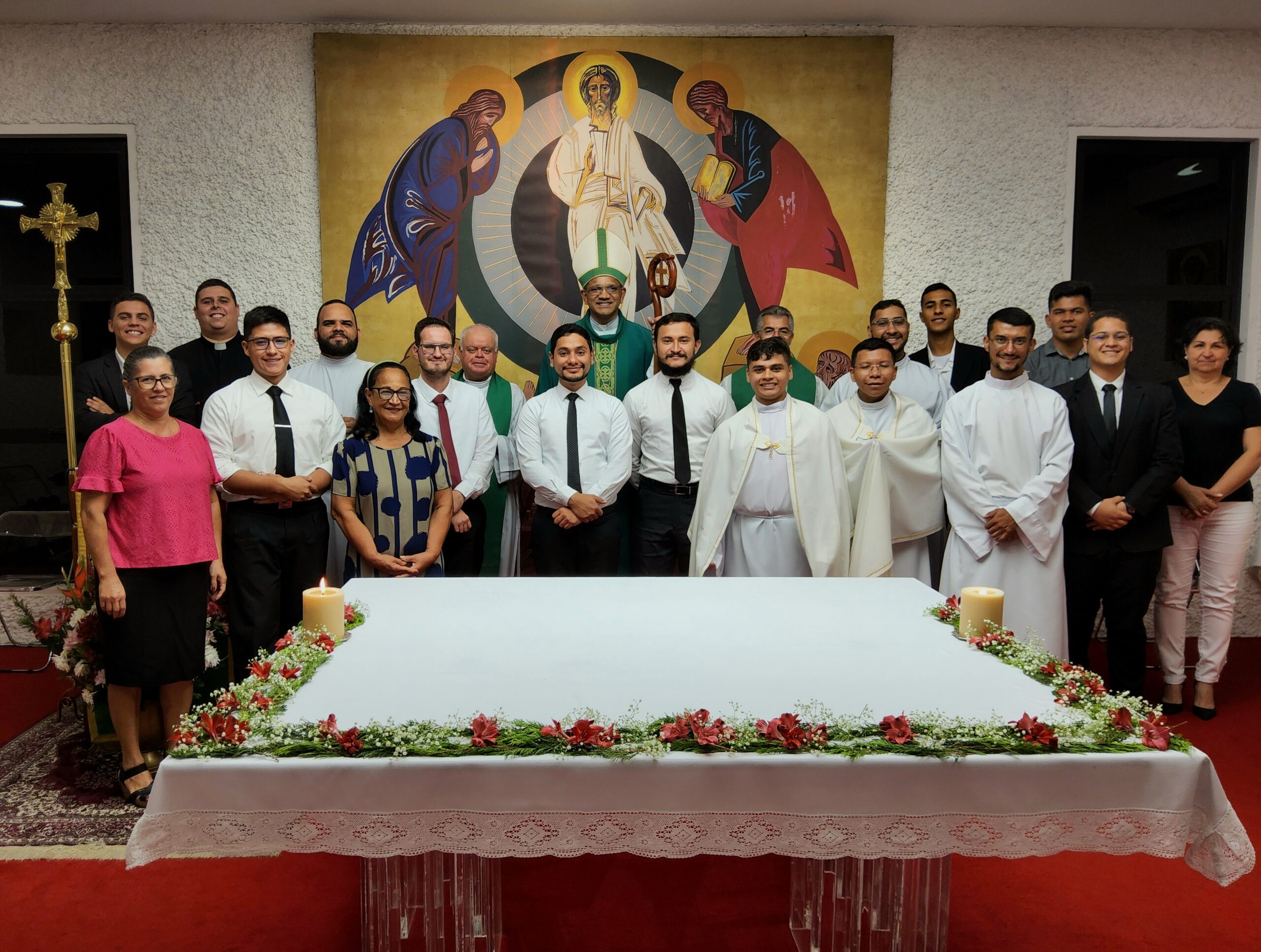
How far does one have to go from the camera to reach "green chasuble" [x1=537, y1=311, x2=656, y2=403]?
5.03 m

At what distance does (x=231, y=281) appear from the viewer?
538 centimetres

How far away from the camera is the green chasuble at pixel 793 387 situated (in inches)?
199

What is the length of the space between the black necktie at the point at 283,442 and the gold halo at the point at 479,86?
7.87 feet

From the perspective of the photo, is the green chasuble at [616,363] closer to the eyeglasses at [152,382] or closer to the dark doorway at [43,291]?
the eyeglasses at [152,382]

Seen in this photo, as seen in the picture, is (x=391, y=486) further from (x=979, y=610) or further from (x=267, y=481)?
(x=979, y=610)

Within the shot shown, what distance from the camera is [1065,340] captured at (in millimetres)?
4609

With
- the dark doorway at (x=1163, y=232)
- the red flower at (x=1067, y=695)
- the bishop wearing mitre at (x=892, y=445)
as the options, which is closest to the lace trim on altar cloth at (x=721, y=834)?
the red flower at (x=1067, y=695)

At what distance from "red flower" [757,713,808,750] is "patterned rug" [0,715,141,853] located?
8.25ft

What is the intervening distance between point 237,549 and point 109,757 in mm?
1009

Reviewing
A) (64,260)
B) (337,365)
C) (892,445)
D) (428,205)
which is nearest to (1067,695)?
(892,445)

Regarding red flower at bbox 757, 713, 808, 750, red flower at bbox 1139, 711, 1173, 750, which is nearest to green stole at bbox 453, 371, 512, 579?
red flower at bbox 757, 713, 808, 750

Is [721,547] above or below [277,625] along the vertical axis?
above

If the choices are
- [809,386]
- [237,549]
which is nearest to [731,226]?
[809,386]

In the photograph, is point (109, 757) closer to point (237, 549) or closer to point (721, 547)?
point (237, 549)
